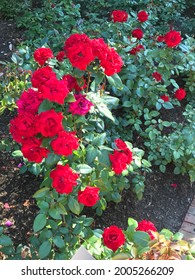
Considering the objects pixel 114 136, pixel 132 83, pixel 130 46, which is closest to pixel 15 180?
pixel 114 136

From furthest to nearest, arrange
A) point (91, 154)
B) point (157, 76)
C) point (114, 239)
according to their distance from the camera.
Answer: point (157, 76), point (91, 154), point (114, 239)

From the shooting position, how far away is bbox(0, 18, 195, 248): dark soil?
2.59 meters

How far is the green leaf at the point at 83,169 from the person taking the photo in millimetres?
2031

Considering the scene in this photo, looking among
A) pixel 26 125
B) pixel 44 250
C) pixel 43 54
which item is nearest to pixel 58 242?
pixel 44 250

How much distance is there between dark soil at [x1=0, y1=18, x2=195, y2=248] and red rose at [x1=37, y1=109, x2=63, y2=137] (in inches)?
37.5

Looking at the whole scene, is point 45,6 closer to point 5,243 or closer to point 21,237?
point 21,237

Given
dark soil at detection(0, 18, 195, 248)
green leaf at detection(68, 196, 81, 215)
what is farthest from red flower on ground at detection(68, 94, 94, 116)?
dark soil at detection(0, 18, 195, 248)

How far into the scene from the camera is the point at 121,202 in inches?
109

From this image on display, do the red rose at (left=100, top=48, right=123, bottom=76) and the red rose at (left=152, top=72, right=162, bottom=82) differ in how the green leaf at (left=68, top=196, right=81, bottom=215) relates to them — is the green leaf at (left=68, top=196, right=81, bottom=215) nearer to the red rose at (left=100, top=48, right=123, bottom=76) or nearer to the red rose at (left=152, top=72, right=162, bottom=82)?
the red rose at (left=100, top=48, right=123, bottom=76)

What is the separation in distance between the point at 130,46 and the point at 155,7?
143cm

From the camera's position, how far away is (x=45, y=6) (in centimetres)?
419

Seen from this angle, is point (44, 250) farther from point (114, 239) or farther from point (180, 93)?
point (180, 93)

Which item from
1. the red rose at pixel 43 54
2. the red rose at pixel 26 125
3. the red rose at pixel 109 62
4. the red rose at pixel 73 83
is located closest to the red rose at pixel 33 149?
the red rose at pixel 26 125

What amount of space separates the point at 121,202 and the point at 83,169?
0.82 metres
